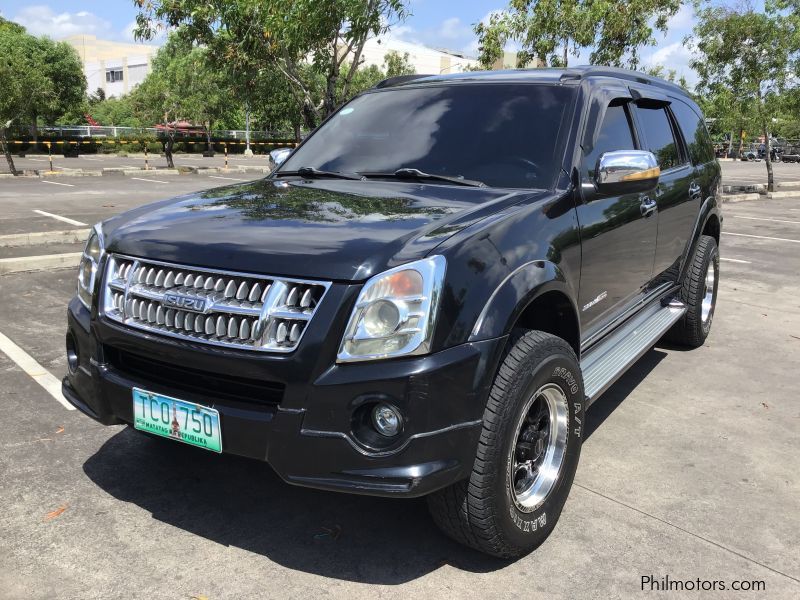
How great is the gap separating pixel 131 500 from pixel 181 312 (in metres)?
1.12

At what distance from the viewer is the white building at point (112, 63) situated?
3280 inches

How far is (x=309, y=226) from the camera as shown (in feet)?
8.90

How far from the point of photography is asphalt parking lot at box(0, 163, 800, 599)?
8.72 feet

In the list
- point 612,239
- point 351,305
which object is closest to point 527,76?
point 612,239

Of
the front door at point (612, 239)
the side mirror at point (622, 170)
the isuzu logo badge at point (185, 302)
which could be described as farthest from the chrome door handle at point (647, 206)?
the isuzu logo badge at point (185, 302)

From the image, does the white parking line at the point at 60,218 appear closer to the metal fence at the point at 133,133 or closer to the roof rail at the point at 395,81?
the roof rail at the point at 395,81

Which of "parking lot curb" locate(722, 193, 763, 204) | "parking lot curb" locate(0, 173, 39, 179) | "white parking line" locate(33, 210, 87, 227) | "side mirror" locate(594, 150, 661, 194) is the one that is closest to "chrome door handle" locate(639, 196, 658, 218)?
"side mirror" locate(594, 150, 661, 194)

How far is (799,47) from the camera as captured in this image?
66.1 ft

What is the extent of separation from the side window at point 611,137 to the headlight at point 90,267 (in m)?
2.23

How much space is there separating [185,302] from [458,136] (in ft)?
5.70

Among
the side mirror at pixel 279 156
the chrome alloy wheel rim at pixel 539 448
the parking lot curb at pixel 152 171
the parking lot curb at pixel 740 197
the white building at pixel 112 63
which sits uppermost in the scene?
the white building at pixel 112 63

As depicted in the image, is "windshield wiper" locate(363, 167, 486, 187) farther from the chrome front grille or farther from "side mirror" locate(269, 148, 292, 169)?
the chrome front grille

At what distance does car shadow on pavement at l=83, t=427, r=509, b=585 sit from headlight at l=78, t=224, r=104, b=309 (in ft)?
2.97

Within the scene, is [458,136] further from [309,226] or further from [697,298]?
[697,298]
